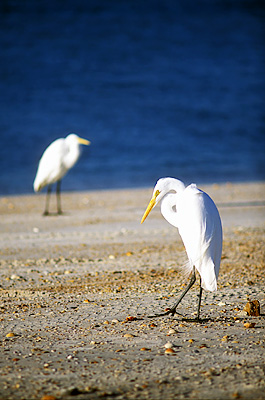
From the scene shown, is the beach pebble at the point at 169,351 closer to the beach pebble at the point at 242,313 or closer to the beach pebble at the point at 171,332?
the beach pebble at the point at 171,332

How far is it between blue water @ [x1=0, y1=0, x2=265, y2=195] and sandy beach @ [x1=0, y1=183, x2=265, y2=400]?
925 centimetres

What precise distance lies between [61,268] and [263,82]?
3825 cm

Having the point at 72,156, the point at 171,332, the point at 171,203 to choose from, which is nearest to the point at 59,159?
the point at 72,156

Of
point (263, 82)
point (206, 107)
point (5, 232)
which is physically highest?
point (263, 82)

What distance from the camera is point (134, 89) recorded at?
4031 centimetres

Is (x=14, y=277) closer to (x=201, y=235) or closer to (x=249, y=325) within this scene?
(x=201, y=235)

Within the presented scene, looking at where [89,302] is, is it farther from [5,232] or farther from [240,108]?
[240,108]

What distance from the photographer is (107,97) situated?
3841 centimetres

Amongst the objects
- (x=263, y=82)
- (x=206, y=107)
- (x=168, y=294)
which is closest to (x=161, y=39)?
(x=263, y=82)

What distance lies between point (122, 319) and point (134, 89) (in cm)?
3647

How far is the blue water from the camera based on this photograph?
73.6ft

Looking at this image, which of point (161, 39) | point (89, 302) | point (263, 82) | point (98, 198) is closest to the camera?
point (89, 302)

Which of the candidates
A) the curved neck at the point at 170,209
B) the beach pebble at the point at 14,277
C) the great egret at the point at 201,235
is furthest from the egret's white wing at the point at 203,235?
the beach pebble at the point at 14,277

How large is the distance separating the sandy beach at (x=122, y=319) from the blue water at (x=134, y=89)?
30.4ft
